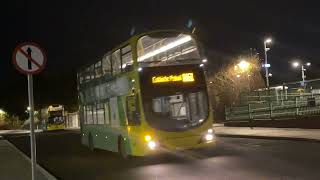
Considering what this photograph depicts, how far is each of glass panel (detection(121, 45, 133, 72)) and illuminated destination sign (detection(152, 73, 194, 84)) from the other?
945 mm

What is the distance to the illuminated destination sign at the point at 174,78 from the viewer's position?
58.9 feet

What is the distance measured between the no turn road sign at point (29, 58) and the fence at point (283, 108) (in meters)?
27.8

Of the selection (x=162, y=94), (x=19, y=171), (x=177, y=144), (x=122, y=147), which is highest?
(x=162, y=94)

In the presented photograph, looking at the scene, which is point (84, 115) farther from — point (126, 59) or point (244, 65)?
point (244, 65)

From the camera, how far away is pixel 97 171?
1761 centimetres

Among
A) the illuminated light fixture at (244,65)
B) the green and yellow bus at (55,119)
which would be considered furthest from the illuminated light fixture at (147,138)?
the green and yellow bus at (55,119)

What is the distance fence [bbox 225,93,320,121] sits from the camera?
121ft

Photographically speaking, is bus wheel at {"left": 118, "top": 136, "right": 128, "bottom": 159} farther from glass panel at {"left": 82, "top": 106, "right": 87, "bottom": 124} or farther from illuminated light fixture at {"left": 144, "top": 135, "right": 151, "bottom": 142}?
glass panel at {"left": 82, "top": 106, "right": 87, "bottom": 124}

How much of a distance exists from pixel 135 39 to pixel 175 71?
5.42ft

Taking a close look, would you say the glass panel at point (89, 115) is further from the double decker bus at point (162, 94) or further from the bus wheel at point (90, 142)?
the double decker bus at point (162, 94)

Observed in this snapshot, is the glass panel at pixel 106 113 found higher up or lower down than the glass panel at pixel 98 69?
lower down

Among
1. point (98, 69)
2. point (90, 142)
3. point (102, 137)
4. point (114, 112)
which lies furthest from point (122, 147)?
point (90, 142)

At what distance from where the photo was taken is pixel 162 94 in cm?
1802

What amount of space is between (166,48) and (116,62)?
226 cm
